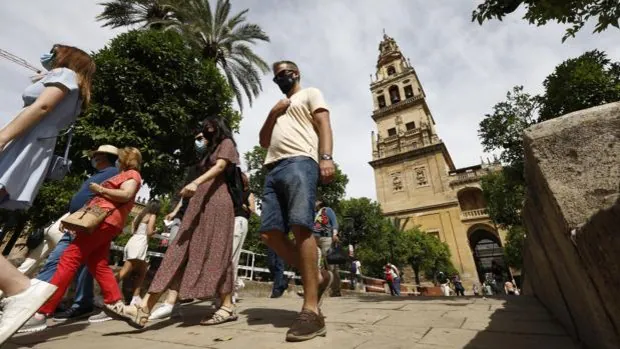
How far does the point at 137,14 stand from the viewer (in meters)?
13.2

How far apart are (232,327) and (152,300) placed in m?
0.66

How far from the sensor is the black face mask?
8.90 feet

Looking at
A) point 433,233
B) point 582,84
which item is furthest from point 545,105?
point 433,233

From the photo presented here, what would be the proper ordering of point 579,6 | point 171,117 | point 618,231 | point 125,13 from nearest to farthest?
1. point 618,231
2. point 579,6
3. point 171,117
4. point 125,13

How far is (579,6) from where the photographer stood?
409 centimetres

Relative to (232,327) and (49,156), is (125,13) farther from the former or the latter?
(232,327)

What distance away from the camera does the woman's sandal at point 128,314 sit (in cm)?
205

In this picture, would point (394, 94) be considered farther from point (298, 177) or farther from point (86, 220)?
point (86, 220)

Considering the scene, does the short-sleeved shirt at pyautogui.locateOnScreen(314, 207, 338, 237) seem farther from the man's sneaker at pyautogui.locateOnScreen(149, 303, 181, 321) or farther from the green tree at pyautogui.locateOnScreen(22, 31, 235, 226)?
the green tree at pyautogui.locateOnScreen(22, 31, 235, 226)

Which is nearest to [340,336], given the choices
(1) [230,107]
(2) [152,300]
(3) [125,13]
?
(2) [152,300]

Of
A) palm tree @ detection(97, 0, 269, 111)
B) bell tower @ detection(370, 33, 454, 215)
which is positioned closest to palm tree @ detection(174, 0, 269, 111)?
palm tree @ detection(97, 0, 269, 111)

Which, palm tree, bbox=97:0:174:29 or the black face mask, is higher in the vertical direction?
palm tree, bbox=97:0:174:29

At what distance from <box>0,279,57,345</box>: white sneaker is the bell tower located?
3410 centimetres

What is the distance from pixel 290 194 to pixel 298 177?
5.2 inches
